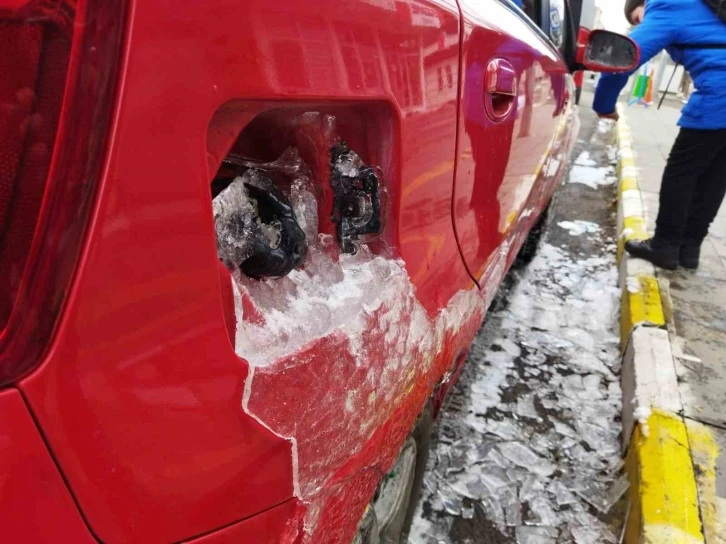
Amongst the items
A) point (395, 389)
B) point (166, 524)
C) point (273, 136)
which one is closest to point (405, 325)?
point (395, 389)

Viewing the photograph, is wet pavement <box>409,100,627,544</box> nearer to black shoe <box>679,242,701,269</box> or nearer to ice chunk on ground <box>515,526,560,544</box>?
ice chunk on ground <box>515,526,560,544</box>

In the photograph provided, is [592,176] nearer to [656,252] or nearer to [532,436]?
[656,252]

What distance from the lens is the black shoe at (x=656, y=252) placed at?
379 centimetres

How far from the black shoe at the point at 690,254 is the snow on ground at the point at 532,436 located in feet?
2.04

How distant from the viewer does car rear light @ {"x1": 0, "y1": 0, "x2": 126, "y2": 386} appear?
0.60 meters

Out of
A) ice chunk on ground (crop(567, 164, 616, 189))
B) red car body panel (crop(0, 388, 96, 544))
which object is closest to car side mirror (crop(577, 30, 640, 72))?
red car body panel (crop(0, 388, 96, 544))

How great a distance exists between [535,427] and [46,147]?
243cm

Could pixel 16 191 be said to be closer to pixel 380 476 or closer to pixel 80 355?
pixel 80 355

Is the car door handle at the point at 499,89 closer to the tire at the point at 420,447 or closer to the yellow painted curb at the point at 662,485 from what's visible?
the tire at the point at 420,447

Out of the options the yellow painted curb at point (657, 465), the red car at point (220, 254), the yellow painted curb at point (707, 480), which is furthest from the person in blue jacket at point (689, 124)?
the red car at point (220, 254)

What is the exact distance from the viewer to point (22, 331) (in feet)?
2.01

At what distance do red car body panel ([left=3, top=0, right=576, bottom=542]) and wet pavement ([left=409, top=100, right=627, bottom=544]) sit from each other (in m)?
0.98

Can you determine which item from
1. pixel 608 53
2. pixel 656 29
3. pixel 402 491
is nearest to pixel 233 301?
pixel 402 491

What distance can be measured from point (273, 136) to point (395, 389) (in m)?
0.58
